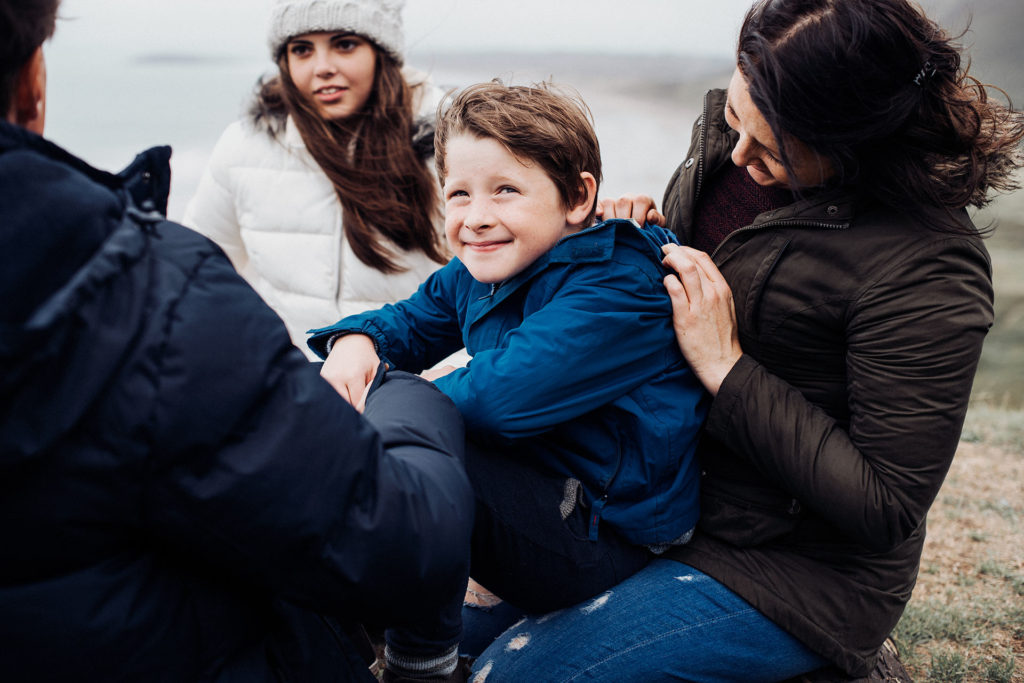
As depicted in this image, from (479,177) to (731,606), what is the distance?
3.24ft

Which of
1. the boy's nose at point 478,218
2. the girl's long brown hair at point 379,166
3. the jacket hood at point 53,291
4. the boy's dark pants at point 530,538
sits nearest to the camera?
the jacket hood at point 53,291

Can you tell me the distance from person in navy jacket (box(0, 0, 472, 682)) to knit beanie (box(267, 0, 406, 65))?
73.9 inches

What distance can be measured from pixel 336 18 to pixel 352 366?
4.94 ft

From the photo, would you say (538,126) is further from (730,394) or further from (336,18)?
(336,18)

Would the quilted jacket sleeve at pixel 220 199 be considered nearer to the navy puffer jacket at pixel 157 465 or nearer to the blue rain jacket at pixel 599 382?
the blue rain jacket at pixel 599 382

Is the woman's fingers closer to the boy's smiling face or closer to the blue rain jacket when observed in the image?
the blue rain jacket

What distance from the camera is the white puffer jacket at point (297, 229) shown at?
2.96m

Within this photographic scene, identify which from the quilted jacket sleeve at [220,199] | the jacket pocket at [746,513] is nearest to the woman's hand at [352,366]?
the jacket pocket at [746,513]

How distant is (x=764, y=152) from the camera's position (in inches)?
63.6

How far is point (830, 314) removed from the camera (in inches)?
60.7

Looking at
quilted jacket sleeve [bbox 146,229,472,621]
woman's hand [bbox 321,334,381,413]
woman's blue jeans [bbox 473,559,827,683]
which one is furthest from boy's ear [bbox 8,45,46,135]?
woman's blue jeans [bbox 473,559,827,683]

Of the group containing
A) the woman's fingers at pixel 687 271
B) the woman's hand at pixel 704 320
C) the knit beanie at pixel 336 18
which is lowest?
the woman's hand at pixel 704 320

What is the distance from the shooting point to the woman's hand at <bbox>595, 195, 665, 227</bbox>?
196 cm

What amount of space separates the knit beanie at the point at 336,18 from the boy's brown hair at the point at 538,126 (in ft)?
3.82
